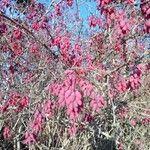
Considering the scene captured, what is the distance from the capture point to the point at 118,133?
6.15 meters

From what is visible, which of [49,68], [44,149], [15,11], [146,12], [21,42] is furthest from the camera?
[15,11]

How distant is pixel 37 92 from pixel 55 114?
37 cm

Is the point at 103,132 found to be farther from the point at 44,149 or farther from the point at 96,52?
the point at 96,52

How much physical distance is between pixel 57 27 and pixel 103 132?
330cm

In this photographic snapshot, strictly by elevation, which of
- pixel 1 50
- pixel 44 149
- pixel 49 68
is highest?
pixel 1 50

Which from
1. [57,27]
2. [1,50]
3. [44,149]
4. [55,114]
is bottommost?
[44,149]

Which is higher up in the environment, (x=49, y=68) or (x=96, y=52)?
(x=96, y=52)

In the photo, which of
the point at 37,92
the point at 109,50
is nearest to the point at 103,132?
the point at 37,92

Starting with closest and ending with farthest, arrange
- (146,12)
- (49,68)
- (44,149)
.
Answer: (146,12) → (49,68) → (44,149)

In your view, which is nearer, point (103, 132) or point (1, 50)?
point (103, 132)

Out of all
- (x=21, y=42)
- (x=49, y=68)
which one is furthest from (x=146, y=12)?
(x=21, y=42)

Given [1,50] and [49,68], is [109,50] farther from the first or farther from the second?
[49,68]

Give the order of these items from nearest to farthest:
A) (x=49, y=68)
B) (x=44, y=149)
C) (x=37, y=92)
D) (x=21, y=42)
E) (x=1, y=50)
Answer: (x=49, y=68) < (x=37, y=92) < (x=44, y=149) < (x=1, y=50) < (x=21, y=42)

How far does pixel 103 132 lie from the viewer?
6125mm
